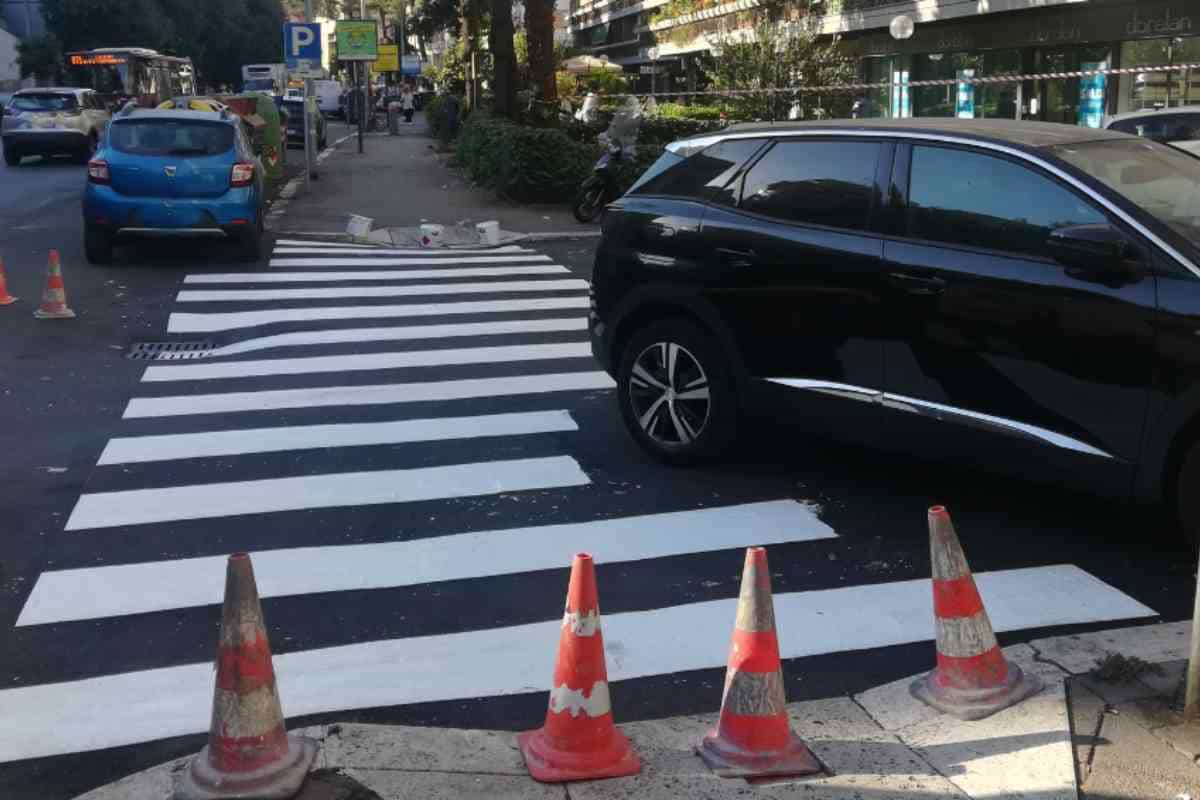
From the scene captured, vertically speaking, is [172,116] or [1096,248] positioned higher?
[172,116]

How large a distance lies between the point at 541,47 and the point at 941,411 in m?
23.3

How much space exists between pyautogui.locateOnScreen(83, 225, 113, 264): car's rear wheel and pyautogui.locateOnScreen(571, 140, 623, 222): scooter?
6.61 m

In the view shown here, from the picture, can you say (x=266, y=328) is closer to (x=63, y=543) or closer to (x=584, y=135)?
(x=63, y=543)

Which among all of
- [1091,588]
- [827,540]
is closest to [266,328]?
[827,540]

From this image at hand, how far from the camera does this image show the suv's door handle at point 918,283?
6027mm

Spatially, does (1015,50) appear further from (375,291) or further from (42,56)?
(42,56)

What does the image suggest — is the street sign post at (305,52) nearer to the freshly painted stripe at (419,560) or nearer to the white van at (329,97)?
the freshly painted stripe at (419,560)

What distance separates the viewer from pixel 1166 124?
14633mm

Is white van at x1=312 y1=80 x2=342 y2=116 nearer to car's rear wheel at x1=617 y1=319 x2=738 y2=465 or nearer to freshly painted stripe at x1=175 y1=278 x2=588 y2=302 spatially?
freshly painted stripe at x1=175 y1=278 x2=588 y2=302

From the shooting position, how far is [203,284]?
14.2 m

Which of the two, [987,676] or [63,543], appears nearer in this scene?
[987,676]

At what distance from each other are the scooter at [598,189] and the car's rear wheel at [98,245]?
6607 millimetres

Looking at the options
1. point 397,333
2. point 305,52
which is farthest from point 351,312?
point 305,52

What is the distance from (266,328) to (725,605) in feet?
23.8
